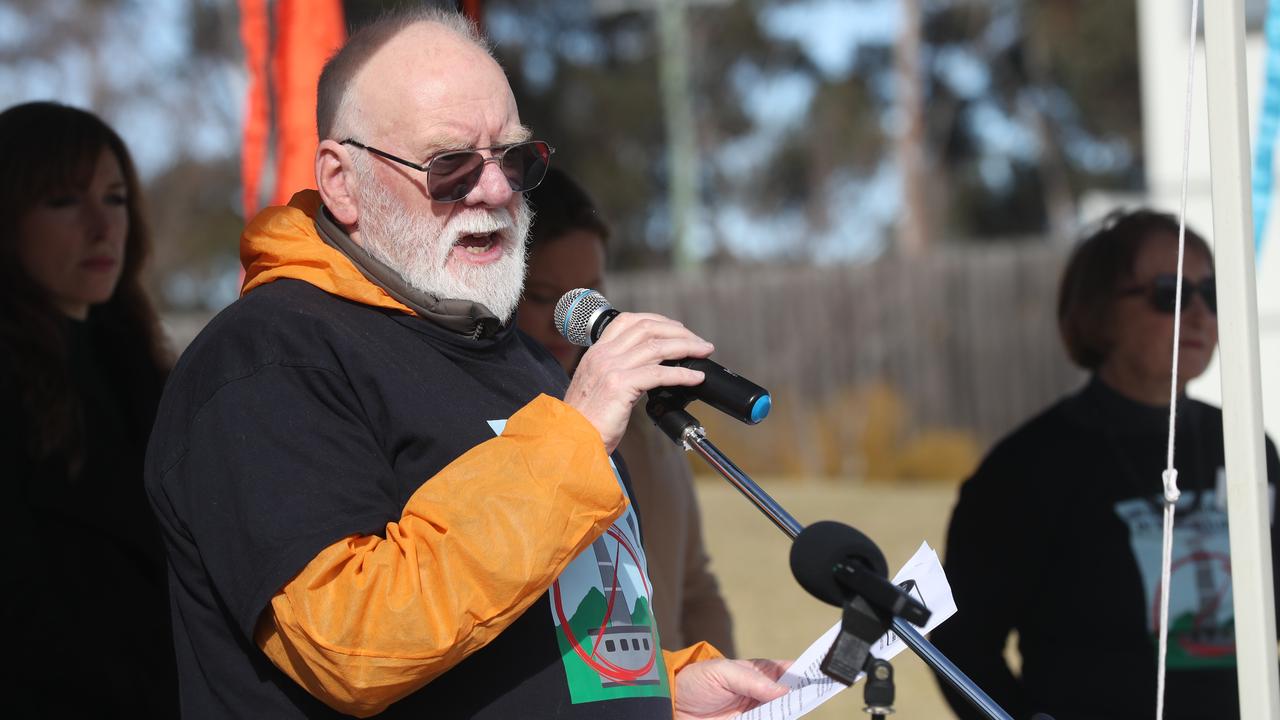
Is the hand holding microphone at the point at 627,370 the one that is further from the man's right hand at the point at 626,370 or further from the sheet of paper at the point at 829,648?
the sheet of paper at the point at 829,648

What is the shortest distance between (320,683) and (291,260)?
62cm

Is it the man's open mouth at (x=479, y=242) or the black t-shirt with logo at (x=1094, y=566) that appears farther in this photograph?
the black t-shirt with logo at (x=1094, y=566)

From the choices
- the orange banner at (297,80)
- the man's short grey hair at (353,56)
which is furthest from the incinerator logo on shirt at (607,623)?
the orange banner at (297,80)

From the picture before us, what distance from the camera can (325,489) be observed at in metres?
1.64

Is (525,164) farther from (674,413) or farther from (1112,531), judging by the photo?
(1112,531)

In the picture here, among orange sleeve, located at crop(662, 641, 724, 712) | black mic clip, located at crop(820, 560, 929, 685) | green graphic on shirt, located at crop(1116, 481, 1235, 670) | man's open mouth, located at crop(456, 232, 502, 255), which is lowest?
green graphic on shirt, located at crop(1116, 481, 1235, 670)

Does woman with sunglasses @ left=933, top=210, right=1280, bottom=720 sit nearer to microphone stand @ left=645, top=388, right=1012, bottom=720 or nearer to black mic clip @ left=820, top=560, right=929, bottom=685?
microphone stand @ left=645, top=388, right=1012, bottom=720

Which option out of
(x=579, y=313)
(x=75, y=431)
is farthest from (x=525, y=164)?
(x=75, y=431)

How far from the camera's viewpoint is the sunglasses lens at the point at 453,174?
6.37ft

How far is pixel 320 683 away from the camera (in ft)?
5.23

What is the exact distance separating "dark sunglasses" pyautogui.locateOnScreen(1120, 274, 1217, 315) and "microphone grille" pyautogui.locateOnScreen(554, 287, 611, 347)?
168 cm

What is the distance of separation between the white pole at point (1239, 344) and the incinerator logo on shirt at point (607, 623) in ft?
2.58

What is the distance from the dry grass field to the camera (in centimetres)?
682

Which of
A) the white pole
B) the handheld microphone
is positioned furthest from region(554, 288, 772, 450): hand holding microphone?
the white pole
